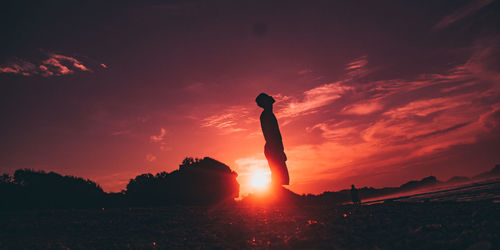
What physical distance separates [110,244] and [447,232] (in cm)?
1077

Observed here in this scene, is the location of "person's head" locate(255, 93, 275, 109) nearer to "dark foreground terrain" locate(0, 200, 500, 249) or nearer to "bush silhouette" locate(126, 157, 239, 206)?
"bush silhouette" locate(126, 157, 239, 206)

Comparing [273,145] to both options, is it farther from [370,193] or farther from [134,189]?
[370,193]

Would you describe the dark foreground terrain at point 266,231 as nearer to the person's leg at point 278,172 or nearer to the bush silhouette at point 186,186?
the person's leg at point 278,172

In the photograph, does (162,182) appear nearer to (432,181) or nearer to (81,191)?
(81,191)

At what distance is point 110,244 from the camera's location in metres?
9.70

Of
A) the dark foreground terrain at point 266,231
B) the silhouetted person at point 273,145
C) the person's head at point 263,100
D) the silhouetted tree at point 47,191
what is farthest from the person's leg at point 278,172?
the silhouetted tree at point 47,191

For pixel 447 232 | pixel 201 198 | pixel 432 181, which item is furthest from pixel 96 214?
pixel 432 181

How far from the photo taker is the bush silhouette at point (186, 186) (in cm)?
3578

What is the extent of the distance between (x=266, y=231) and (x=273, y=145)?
16.2 m

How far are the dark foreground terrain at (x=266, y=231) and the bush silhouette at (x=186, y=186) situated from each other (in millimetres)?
21945

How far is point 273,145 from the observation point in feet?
88.8

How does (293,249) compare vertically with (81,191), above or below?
below

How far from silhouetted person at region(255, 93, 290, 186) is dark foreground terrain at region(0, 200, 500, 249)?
13.0 metres

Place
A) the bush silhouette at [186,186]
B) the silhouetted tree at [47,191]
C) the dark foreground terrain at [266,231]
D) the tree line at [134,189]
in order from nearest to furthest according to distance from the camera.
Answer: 1. the dark foreground terrain at [266,231]
2. the silhouetted tree at [47,191]
3. the tree line at [134,189]
4. the bush silhouette at [186,186]
